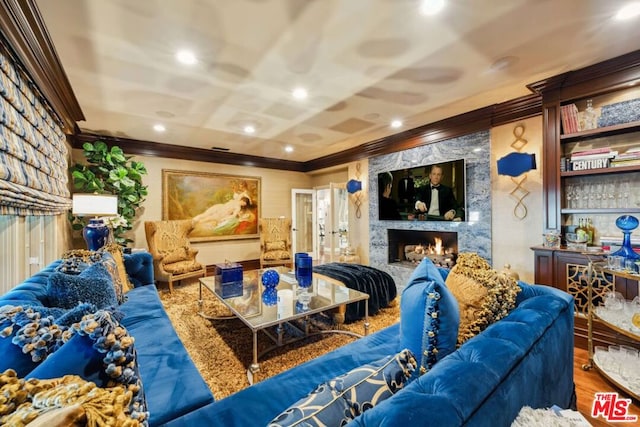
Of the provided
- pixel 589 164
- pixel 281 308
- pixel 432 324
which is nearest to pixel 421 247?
pixel 589 164

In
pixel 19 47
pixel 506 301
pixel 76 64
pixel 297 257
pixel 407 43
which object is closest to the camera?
pixel 506 301

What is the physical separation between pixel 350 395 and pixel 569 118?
3.29 metres

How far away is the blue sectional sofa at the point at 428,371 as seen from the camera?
2.26 ft

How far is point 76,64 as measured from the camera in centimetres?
229

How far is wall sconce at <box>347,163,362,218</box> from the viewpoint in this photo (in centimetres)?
518

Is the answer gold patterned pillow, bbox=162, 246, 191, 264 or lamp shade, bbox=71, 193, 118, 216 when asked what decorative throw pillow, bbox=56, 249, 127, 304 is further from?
gold patterned pillow, bbox=162, 246, 191, 264

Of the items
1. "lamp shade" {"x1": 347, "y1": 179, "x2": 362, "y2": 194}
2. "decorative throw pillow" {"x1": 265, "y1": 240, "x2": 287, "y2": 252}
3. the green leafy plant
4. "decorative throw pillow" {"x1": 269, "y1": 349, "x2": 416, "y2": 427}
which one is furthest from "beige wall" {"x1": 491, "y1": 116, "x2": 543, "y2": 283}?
the green leafy plant

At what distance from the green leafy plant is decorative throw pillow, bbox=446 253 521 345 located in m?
4.60

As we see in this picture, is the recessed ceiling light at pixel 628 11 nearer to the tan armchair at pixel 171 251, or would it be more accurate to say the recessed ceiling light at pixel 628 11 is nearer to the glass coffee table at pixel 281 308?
the glass coffee table at pixel 281 308

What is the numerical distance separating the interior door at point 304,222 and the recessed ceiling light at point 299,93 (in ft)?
12.0

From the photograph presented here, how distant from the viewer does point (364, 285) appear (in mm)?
3016

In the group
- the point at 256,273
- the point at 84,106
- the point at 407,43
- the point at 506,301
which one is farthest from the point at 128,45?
the point at 506,301

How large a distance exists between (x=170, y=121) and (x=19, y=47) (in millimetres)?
1879

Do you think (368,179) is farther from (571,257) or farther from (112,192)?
(112,192)
